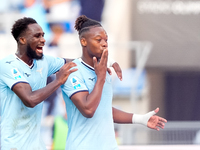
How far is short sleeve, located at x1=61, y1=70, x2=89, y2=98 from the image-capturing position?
3.42 m

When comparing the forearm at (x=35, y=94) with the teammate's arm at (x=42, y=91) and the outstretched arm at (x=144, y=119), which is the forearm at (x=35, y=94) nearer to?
the teammate's arm at (x=42, y=91)

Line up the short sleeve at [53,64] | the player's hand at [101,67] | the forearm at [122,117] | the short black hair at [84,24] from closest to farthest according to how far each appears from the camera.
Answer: the player's hand at [101,67]
the short black hair at [84,24]
the forearm at [122,117]
the short sleeve at [53,64]

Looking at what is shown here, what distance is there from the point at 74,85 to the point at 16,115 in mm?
622

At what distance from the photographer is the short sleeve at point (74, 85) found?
3.42 metres

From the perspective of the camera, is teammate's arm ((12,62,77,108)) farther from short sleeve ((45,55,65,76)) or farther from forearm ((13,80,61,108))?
short sleeve ((45,55,65,76))

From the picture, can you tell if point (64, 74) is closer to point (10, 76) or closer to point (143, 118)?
point (10, 76)

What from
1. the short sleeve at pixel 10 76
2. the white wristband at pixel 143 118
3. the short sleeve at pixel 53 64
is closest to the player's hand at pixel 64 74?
the short sleeve at pixel 10 76

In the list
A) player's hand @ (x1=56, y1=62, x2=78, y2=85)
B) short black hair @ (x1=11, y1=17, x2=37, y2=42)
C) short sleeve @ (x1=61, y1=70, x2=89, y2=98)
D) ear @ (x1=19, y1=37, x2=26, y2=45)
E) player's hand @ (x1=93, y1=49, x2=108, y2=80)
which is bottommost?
short sleeve @ (x1=61, y1=70, x2=89, y2=98)

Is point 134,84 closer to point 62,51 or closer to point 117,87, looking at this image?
point 117,87

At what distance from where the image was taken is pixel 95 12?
9547mm

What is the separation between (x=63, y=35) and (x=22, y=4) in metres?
1.11

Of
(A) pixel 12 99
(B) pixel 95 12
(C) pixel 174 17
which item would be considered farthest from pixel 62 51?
(A) pixel 12 99

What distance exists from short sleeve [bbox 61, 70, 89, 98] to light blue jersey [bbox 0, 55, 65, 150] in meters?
0.38

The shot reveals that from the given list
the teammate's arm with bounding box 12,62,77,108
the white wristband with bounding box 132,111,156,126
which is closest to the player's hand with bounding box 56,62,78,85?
the teammate's arm with bounding box 12,62,77,108
